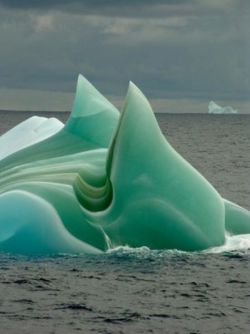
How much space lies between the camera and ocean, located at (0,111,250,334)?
17609 millimetres

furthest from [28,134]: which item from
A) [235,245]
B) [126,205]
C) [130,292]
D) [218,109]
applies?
[218,109]

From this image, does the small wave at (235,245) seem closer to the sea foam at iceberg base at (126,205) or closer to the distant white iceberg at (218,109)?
the sea foam at iceberg base at (126,205)

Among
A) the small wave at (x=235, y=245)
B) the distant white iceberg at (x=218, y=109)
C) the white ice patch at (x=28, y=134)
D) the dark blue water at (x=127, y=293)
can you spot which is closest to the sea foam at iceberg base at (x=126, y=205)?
the small wave at (x=235, y=245)

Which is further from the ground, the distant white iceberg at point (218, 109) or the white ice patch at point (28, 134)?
the distant white iceberg at point (218, 109)

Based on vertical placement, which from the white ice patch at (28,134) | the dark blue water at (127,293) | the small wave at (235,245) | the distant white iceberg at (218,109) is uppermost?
the distant white iceberg at (218,109)

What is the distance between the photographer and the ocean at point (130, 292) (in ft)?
57.8

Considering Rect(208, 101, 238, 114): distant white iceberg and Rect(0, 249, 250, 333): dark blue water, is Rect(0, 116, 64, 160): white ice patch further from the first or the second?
Rect(208, 101, 238, 114): distant white iceberg

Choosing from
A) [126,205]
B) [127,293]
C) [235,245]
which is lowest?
[127,293]

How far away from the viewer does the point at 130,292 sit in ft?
64.5

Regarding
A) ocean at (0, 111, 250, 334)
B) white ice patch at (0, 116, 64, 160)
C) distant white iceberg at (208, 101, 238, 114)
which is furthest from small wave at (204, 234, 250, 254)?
distant white iceberg at (208, 101, 238, 114)

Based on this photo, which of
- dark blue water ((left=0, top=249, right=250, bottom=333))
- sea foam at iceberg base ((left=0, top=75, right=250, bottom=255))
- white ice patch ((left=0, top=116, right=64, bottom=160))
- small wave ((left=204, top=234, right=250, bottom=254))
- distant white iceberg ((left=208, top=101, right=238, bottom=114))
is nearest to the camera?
dark blue water ((left=0, top=249, right=250, bottom=333))

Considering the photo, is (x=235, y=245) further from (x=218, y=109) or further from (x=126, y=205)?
(x=218, y=109)

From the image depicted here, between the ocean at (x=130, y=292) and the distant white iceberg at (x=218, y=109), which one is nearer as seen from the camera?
the ocean at (x=130, y=292)

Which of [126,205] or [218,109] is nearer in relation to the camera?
[126,205]
